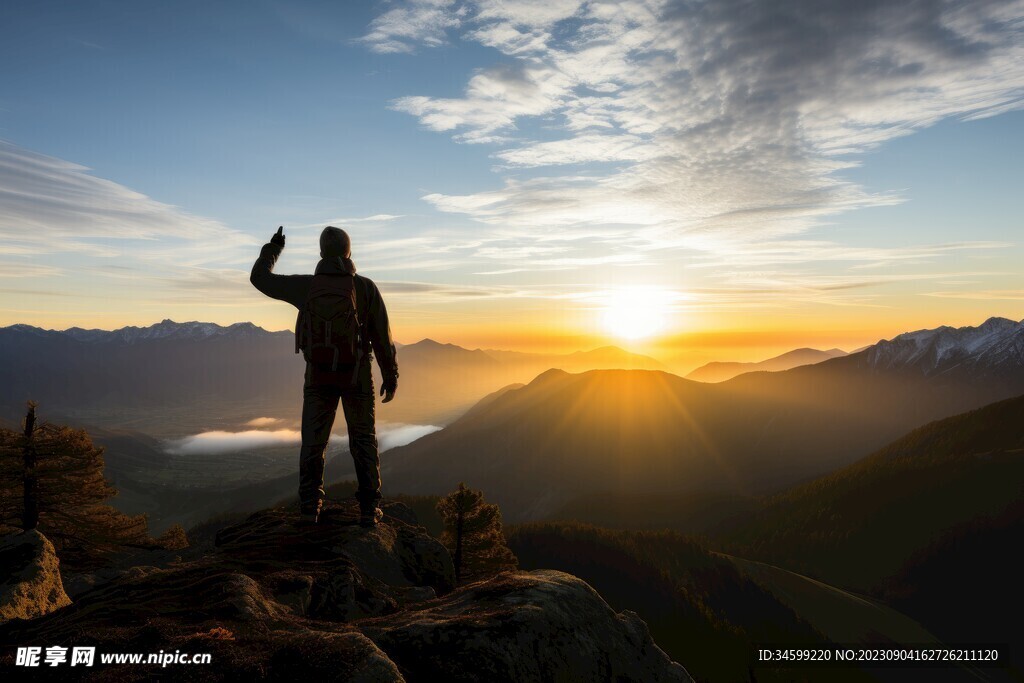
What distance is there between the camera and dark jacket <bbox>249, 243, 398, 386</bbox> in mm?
8945

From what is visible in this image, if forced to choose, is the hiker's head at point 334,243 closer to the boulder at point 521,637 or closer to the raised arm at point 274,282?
the raised arm at point 274,282

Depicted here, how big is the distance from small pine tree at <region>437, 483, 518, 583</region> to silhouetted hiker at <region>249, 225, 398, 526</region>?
1655 centimetres

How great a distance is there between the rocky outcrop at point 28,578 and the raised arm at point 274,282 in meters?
6.19

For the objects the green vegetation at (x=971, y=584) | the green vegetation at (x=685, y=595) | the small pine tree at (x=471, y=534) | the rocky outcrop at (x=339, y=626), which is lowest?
the green vegetation at (x=971, y=584)

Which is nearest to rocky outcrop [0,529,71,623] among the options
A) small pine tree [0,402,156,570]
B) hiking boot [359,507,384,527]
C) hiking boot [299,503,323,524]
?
hiking boot [299,503,323,524]

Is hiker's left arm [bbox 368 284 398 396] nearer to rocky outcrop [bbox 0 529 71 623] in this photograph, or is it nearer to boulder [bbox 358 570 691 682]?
boulder [bbox 358 570 691 682]

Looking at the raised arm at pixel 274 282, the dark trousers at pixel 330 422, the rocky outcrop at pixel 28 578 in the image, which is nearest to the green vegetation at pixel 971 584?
the dark trousers at pixel 330 422

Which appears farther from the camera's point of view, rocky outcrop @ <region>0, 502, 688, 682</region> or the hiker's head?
the hiker's head

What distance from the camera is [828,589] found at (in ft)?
367

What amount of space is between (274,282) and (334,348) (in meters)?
1.63

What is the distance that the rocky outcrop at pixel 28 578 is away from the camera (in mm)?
7996

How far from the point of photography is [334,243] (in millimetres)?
9195

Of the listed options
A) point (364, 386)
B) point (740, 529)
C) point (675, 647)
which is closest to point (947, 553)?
point (740, 529)

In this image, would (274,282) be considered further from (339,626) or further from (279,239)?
(339,626)
